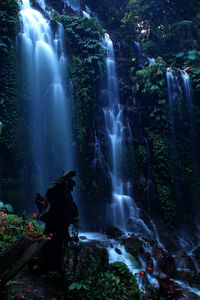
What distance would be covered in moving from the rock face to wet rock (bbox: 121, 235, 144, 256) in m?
4.25

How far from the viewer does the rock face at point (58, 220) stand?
3.59 m

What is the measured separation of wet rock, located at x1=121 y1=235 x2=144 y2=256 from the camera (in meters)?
7.04

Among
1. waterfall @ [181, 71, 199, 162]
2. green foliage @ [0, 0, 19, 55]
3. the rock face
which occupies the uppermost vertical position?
green foliage @ [0, 0, 19, 55]

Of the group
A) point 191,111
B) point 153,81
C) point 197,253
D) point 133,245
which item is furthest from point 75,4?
point 197,253

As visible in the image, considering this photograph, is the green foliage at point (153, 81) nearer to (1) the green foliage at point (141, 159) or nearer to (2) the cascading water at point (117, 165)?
(2) the cascading water at point (117, 165)

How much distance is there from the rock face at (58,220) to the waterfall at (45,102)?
667cm

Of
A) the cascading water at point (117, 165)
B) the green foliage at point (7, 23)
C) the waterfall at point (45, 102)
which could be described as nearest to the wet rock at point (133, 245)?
the cascading water at point (117, 165)

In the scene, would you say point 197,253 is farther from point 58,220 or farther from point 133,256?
point 58,220

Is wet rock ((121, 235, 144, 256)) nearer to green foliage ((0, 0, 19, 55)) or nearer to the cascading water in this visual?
the cascading water

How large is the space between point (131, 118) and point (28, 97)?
6.40 metres

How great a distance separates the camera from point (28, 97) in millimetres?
10430

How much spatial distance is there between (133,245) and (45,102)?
8.72 meters

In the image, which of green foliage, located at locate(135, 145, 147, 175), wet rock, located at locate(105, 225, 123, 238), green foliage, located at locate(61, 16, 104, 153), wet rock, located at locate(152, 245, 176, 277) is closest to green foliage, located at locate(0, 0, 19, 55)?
green foliage, located at locate(61, 16, 104, 153)

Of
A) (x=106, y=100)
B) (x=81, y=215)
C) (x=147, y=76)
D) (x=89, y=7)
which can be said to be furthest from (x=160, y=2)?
(x=81, y=215)
